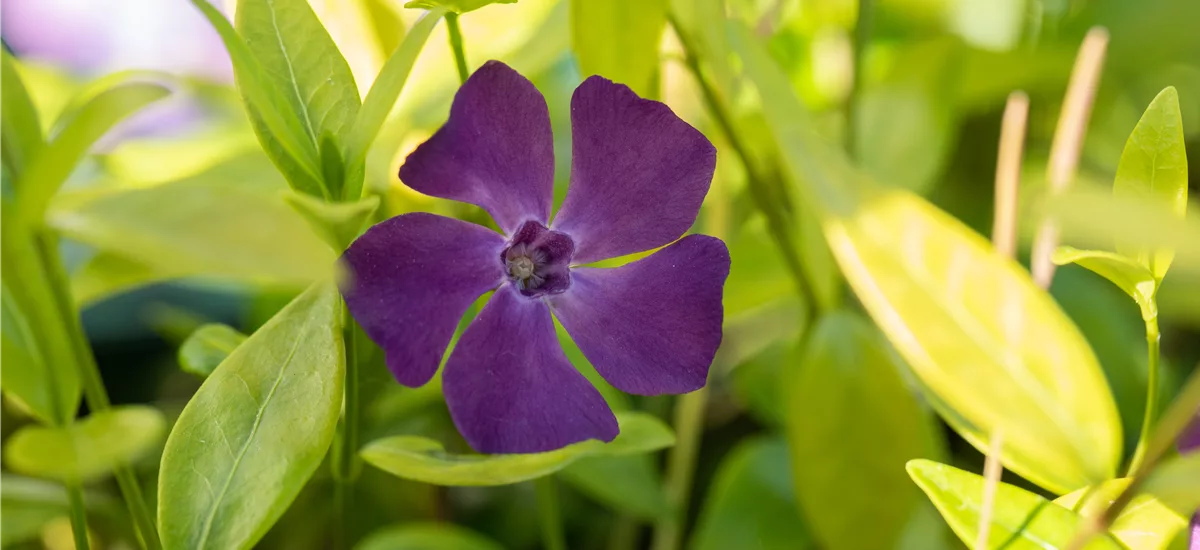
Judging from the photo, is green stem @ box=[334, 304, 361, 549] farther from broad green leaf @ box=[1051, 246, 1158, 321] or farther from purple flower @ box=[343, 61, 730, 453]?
broad green leaf @ box=[1051, 246, 1158, 321]

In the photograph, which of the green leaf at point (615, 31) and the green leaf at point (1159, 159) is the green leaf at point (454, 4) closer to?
the green leaf at point (615, 31)

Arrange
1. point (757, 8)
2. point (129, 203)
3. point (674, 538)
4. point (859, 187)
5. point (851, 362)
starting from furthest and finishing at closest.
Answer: point (757, 8) < point (674, 538) < point (851, 362) < point (859, 187) < point (129, 203)

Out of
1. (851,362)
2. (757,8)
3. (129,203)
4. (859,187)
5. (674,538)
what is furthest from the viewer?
(757,8)

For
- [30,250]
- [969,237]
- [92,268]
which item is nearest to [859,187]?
[969,237]

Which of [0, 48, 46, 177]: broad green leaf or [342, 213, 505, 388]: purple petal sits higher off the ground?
[0, 48, 46, 177]: broad green leaf

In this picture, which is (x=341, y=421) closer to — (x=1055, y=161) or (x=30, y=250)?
(x=30, y=250)

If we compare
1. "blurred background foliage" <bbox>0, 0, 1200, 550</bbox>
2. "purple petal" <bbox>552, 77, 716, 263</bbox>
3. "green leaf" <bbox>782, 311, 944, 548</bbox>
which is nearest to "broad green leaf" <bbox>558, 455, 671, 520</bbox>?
"blurred background foliage" <bbox>0, 0, 1200, 550</bbox>

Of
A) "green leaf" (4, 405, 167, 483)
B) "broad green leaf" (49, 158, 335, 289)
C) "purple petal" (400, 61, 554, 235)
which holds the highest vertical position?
"purple petal" (400, 61, 554, 235)

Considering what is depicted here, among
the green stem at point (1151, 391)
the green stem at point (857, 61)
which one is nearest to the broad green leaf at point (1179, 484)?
the green stem at point (1151, 391)
